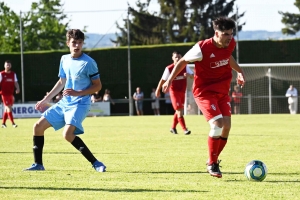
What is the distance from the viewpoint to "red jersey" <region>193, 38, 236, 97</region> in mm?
9406

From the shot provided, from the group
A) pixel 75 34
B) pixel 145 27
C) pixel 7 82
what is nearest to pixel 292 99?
pixel 7 82

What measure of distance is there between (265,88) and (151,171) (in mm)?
26948

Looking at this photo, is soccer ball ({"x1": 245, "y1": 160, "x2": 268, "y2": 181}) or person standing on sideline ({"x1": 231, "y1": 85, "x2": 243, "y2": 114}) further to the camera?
person standing on sideline ({"x1": 231, "y1": 85, "x2": 243, "y2": 114})

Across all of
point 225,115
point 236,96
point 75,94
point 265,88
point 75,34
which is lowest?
point 236,96

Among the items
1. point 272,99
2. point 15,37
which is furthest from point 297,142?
point 15,37

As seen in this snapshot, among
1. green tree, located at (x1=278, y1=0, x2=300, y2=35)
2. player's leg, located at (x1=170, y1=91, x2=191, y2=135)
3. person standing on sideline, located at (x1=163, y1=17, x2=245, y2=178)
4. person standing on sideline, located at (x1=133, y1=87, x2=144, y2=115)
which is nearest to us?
person standing on sideline, located at (x1=163, y1=17, x2=245, y2=178)

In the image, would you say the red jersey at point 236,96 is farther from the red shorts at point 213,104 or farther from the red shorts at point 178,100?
the red shorts at point 213,104

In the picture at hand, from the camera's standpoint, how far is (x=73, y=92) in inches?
379

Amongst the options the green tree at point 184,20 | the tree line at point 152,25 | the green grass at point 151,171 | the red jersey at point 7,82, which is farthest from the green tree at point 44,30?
the green grass at point 151,171

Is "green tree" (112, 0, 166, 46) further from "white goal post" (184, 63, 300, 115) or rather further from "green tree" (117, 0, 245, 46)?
"white goal post" (184, 63, 300, 115)

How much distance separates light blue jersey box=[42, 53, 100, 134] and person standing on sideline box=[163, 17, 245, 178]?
111cm

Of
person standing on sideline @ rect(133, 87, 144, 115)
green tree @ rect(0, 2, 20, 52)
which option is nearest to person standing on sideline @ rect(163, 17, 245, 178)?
person standing on sideline @ rect(133, 87, 144, 115)

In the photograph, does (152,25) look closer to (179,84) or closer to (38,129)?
(179,84)

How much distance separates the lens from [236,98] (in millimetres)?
35562
